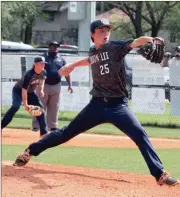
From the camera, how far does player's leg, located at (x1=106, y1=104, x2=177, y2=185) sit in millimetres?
7234

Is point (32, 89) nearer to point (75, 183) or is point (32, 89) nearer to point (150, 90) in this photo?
point (150, 90)

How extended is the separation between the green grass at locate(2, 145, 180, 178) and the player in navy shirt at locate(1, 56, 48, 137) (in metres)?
1.25

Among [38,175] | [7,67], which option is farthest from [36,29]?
[38,175]

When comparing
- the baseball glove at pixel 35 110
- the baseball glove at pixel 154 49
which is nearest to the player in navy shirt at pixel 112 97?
the baseball glove at pixel 154 49

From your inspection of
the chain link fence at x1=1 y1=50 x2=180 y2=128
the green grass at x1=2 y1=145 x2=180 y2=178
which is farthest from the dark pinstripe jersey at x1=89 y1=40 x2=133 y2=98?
the chain link fence at x1=1 y1=50 x2=180 y2=128

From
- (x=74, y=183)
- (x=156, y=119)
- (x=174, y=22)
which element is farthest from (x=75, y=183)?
(x=174, y=22)

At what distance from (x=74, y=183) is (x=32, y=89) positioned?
18.9 feet

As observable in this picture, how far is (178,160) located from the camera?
1035 cm

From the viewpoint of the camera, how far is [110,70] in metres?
7.41

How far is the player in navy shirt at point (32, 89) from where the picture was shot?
12695 millimetres

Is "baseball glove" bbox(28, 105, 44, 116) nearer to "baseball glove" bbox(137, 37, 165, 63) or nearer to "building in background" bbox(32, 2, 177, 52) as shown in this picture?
"baseball glove" bbox(137, 37, 165, 63)

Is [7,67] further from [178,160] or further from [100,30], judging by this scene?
[100,30]

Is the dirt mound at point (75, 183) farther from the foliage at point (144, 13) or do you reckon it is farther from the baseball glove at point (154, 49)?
the foliage at point (144, 13)

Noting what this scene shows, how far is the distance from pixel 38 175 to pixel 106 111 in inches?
47.4
